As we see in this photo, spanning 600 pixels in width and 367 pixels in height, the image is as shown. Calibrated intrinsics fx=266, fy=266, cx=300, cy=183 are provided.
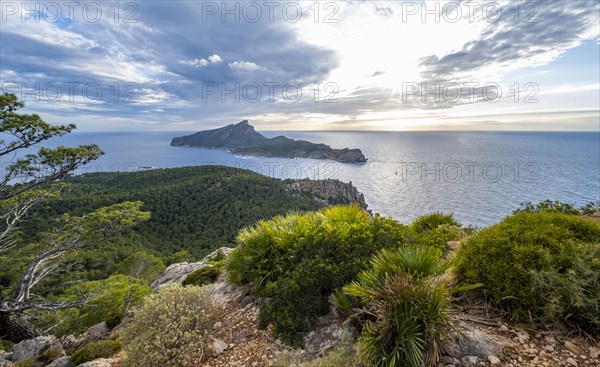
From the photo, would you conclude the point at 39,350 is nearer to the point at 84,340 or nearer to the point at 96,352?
the point at 84,340

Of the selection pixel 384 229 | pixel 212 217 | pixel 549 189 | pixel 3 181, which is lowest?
pixel 212 217

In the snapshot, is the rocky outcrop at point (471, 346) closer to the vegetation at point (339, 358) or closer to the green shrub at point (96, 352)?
the vegetation at point (339, 358)

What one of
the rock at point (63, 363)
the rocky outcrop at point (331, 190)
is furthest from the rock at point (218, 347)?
the rocky outcrop at point (331, 190)

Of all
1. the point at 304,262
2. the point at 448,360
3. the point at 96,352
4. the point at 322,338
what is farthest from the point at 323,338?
the point at 96,352

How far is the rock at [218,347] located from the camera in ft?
12.7

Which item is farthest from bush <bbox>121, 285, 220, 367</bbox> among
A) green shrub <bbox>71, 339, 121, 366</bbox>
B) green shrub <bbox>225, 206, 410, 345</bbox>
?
green shrub <bbox>71, 339, 121, 366</bbox>

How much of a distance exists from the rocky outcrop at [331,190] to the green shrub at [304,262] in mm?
66064

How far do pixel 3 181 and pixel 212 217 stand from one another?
4465cm

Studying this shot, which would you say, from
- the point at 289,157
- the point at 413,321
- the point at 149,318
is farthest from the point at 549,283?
the point at 289,157

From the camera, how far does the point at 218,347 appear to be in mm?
3943

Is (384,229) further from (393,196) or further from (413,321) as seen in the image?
(393,196)

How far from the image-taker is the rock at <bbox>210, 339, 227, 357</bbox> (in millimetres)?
3881

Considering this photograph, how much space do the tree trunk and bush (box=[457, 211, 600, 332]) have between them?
1342 centimetres

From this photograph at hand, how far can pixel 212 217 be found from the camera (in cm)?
5216
